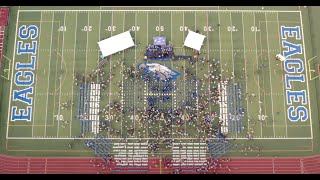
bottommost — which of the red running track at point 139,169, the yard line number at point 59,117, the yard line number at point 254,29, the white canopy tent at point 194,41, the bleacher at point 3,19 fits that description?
the red running track at point 139,169

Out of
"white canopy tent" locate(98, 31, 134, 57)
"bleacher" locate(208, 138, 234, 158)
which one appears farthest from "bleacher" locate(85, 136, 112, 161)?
"bleacher" locate(208, 138, 234, 158)

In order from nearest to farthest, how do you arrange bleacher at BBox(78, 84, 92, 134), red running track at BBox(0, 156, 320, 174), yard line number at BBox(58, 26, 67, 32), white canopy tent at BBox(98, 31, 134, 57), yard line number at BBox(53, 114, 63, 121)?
red running track at BBox(0, 156, 320, 174), bleacher at BBox(78, 84, 92, 134), yard line number at BBox(53, 114, 63, 121), white canopy tent at BBox(98, 31, 134, 57), yard line number at BBox(58, 26, 67, 32)

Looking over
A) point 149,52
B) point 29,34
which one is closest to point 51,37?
point 29,34

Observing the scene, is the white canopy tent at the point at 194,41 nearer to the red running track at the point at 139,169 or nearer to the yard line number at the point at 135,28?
the yard line number at the point at 135,28

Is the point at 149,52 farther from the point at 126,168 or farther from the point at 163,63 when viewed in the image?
the point at 126,168

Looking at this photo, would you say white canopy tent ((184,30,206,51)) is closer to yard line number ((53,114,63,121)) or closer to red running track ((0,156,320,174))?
red running track ((0,156,320,174))

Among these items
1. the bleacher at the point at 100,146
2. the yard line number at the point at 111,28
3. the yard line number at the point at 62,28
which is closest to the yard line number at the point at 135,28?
the yard line number at the point at 111,28

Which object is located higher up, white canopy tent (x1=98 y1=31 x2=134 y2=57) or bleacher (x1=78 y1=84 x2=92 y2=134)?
white canopy tent (x1=98 y1=31 x2=134 y2=57)
